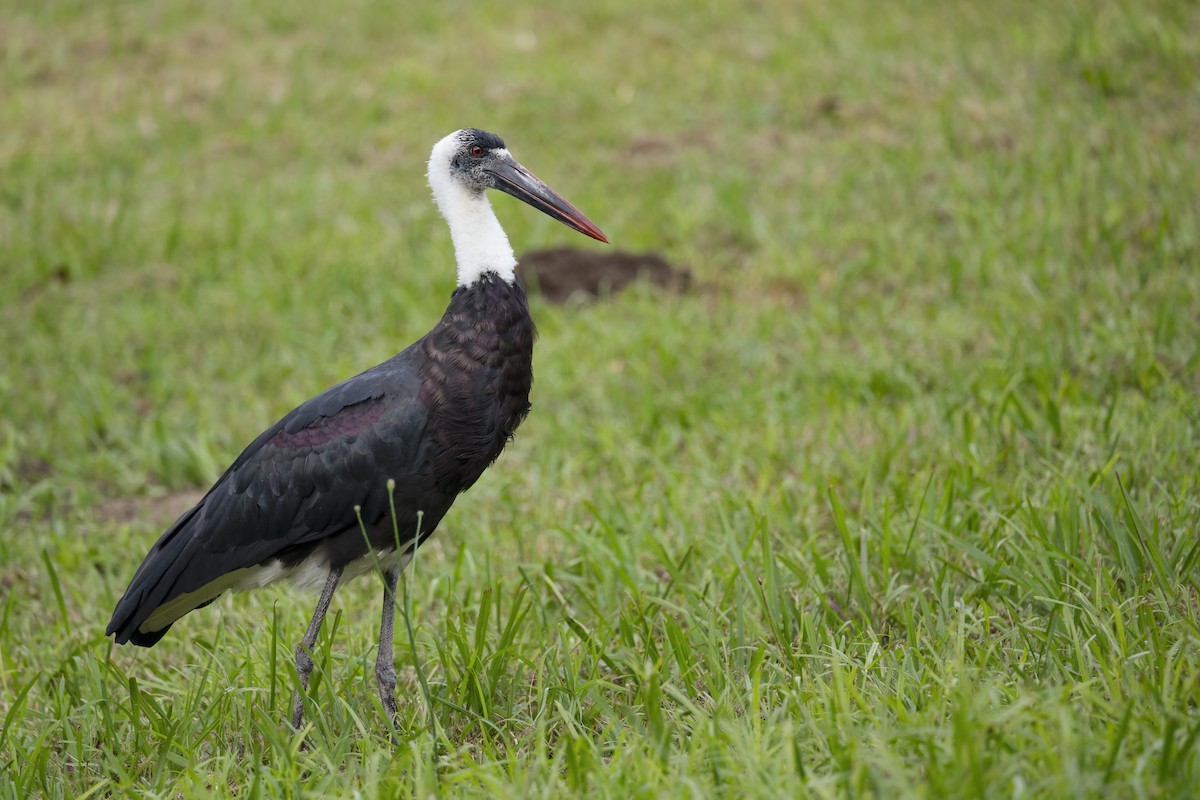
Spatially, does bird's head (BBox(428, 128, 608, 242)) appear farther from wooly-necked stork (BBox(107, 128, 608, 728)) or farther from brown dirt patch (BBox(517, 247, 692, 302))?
brown dirt patch (BBox(517, 247, 692, 302))

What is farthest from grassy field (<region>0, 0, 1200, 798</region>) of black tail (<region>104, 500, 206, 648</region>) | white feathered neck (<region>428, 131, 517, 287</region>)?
white feathered neck (<region>428, 131, 517, 287</region>)

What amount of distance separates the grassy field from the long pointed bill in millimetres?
1054

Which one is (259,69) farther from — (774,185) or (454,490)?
(454,490)

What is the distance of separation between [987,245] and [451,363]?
4179 mm

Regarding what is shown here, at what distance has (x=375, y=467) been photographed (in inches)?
133

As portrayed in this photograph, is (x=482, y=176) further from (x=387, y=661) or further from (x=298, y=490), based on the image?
(x=387, y=661)

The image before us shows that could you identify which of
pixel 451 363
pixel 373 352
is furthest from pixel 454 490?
pixel 373 352

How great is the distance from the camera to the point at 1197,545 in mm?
3184

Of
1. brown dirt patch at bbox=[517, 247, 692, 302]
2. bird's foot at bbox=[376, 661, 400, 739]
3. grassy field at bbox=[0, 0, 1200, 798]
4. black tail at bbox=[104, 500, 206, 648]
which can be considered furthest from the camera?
brown dirt patch at bbox=[517, 247, 692, 302]

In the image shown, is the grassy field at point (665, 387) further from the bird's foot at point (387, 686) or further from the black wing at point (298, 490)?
the black wing at point (298, 490)

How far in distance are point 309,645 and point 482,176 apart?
1626 millimetres

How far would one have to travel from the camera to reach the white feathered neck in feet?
11.5

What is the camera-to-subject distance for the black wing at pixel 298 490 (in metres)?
3.38

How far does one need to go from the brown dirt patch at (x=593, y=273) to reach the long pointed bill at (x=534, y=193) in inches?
123
